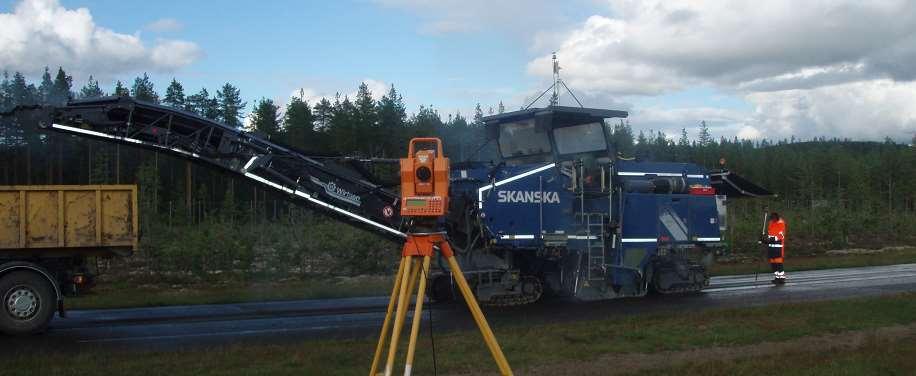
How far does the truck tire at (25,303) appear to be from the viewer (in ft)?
43.1

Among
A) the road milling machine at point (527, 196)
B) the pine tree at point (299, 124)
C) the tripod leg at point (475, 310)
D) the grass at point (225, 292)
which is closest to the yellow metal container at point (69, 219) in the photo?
the road milling machine at point (527, 196)

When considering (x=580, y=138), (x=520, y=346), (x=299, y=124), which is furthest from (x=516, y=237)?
(x=299, y=124)

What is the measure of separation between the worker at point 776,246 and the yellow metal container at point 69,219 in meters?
14.3

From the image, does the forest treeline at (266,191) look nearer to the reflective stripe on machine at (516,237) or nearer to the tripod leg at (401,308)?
the reflective stripe on machine at (516,237)

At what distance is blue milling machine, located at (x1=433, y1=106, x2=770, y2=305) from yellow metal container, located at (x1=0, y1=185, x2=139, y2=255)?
5.56m

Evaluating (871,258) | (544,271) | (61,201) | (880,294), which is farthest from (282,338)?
(871,258)

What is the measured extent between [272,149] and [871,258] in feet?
73.5

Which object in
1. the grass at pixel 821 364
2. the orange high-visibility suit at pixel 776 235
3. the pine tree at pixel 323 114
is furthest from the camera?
the pine tree at pixel 323 114

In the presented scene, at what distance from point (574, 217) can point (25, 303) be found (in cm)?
924

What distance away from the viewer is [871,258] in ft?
95.8

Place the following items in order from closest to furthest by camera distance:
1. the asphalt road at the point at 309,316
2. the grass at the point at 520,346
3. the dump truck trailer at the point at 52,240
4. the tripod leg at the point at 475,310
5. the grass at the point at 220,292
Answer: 1. the tripod leg at the point at 475,310
2. the grass at the point at 520,346
3. the asphalt road at the point at 309,316
4. the dump truck trailer at the point at 52,240
5. the grass at the point at 220,292

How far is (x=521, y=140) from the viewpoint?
17.1m

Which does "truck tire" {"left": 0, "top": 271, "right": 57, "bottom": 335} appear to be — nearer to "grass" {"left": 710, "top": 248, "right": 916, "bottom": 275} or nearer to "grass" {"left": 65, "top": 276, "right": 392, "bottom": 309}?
"grass" {"left": 65, "top": 276, "right": 392, "bottom": 309}

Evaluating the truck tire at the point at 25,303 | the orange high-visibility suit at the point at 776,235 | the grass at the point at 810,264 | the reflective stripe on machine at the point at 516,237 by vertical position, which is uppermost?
the reflective stripe on machine at the point at 516,237
